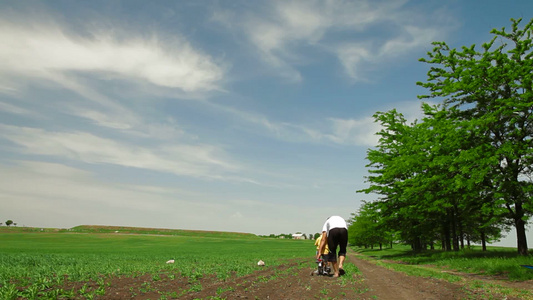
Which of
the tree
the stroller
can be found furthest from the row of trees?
the stroller

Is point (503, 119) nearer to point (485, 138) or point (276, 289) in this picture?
point (485, 138)

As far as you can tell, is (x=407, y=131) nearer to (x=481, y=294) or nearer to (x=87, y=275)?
(x=481, y=294)

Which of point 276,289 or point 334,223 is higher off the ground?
point 334,223

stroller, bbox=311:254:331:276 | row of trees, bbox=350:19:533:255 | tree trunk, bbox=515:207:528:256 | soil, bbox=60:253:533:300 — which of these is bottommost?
soil, bbox=60:253:533:300

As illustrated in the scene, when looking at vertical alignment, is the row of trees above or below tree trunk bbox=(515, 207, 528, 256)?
above

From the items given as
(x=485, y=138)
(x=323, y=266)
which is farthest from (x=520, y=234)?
(x=323, y=266)

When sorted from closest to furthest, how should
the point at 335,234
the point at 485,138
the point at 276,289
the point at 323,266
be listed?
the point at 276,289
the point at 335,234
the point at 323,266
the point at 485,138

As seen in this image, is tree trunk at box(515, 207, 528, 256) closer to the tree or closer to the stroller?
the tree

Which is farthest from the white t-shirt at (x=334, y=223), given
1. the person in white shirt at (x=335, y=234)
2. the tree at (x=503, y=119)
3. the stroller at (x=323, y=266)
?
the tree at (x=503, y=119)

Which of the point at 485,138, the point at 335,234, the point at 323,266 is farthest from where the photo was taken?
the point at 485,138

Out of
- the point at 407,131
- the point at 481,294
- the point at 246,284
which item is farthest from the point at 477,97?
the point at 246,284

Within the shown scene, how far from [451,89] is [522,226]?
10.4m

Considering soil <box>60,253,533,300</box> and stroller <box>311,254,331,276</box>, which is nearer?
soil <box>60,253,533,300</box>

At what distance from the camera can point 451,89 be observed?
23156 mm
